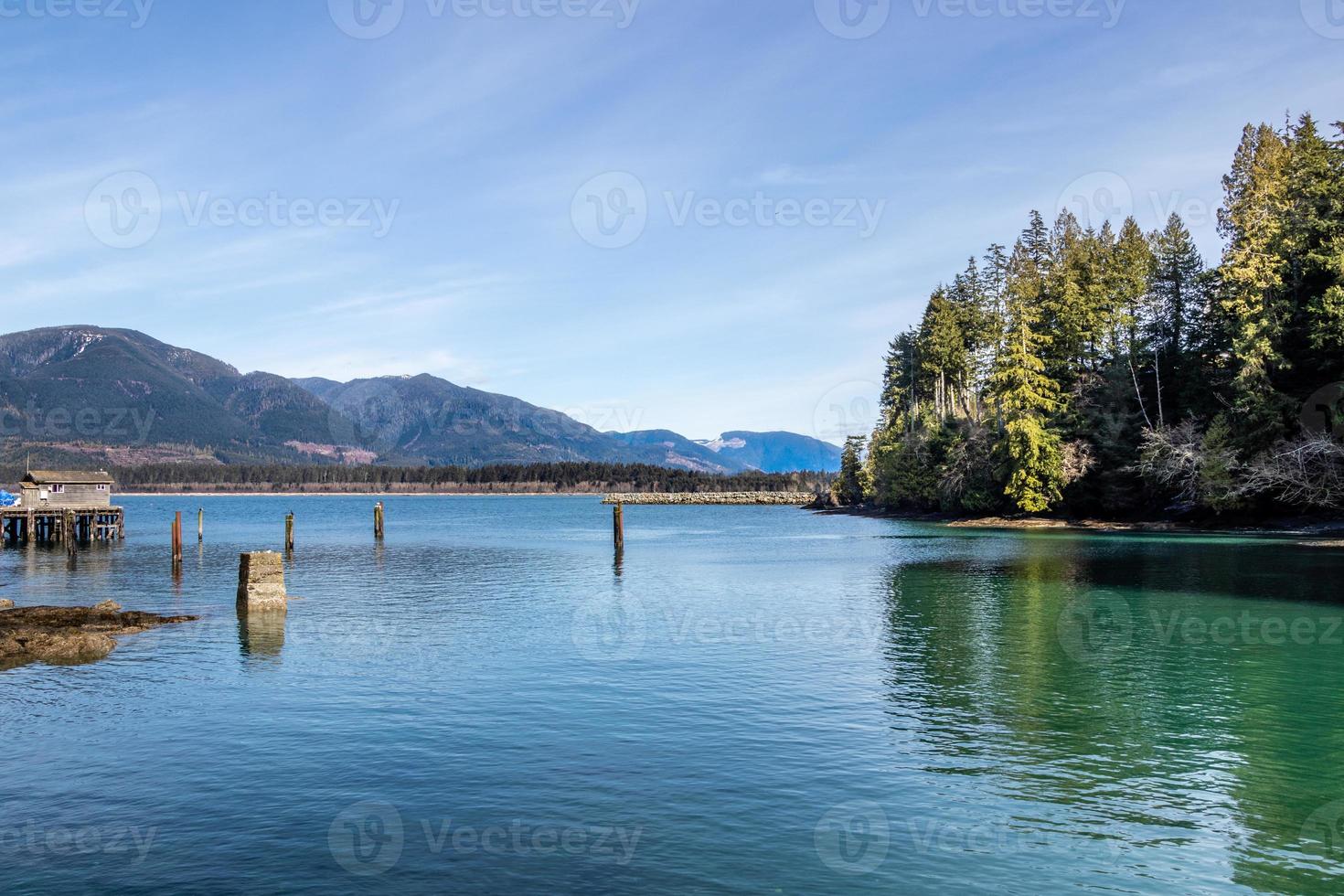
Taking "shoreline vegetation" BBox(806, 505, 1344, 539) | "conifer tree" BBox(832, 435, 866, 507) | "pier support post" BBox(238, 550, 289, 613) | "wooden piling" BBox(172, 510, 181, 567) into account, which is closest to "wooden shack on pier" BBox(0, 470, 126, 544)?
"wooden piling" BBox(172, 510, 181, 567)

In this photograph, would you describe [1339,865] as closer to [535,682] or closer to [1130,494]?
[535,682]

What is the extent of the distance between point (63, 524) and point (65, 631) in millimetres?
65020

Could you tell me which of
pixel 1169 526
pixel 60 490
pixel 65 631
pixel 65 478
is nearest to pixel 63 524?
pixel 60 490

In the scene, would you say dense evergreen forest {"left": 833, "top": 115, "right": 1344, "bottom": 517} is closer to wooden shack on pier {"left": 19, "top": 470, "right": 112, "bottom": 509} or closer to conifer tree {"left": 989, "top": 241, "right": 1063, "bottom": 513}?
conifer tree {"left": 989, "top": 241, "right": 1063, "bottom": 513}

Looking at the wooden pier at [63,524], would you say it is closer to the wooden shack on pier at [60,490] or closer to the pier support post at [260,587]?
the wooden shack on pier at [60,490]

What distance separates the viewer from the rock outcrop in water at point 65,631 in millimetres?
26266

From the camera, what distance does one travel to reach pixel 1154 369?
85188 millimetres

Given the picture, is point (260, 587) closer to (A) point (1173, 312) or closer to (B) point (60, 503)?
(B) point (60, 503)

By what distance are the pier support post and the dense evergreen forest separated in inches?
2391

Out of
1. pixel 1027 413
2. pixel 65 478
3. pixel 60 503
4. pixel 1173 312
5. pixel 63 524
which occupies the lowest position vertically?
pixel 63 524

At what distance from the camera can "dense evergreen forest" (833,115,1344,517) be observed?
64.0 m

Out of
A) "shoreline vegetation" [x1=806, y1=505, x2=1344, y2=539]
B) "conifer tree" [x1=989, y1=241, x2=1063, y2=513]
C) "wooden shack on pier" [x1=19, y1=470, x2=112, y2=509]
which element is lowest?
"shoreline vegetation" [x1=806, y1=505, x2=1344, y2=539]

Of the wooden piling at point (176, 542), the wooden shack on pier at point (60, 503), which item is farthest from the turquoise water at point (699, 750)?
the wooden shack on pier at point (60, 503)

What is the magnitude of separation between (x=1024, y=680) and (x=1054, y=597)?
55.3 feet
